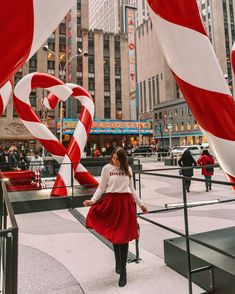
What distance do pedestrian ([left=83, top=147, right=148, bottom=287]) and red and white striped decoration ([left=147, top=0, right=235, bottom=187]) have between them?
1.49 m

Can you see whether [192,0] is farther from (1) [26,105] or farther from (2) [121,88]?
(2) [121,88]

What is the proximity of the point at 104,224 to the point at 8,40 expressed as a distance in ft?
8.48

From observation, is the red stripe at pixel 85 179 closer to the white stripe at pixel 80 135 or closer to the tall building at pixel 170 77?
the white stripe at pixel 80 135

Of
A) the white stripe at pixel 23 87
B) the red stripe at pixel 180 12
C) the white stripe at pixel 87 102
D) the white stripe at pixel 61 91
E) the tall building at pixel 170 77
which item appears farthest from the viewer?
the tall building at pixel 170 77

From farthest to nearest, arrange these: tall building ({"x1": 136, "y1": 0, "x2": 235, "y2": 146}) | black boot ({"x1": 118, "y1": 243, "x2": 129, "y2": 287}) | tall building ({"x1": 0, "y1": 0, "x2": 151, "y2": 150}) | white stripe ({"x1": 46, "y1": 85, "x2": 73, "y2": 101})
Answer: tall building ({"x1": 136, "y1": 0, "x2": 235, "y2": 146}) < tall building ({"x1": 0, "y1": 0, "x2": 151, "y2": 150}) < white stripe ({"x1": 46, "y1": 85, "x2": 73, "y2": 101}) < black boot ({"x1": 118, "y1": 243, "x2": 129, "y2": 287})

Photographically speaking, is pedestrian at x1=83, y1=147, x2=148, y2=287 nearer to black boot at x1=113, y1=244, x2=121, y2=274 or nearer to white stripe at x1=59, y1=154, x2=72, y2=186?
black boot at x1=113, y1=244, x2=121, y2=274

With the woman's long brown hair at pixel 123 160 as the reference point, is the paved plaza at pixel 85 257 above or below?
below

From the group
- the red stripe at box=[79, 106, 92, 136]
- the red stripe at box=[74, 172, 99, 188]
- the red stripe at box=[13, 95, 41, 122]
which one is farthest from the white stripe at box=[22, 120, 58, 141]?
the red stripe at box=[74, 172, 99, 188]

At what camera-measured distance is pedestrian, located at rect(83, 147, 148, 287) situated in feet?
9.62

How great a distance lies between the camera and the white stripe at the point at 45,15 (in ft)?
2.95

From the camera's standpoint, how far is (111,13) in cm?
10650

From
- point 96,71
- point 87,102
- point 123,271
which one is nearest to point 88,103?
point 87,102

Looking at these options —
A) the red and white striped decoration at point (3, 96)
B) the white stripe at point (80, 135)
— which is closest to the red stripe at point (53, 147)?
the white stripe at point (80, 135)

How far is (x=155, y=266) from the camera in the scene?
3.35 m
